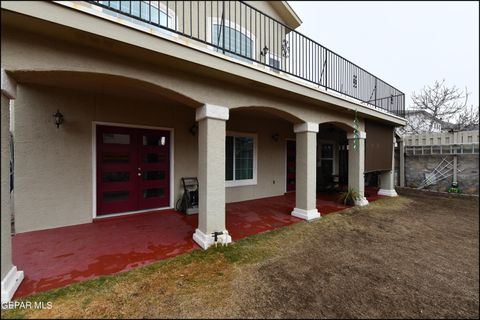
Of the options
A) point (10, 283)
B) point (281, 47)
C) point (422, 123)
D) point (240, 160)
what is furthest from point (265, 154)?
point (422, 123)

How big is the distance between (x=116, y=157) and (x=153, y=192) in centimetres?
117

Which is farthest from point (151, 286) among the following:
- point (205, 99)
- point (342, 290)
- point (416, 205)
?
point (416, 205)

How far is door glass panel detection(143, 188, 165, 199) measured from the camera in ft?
16.5

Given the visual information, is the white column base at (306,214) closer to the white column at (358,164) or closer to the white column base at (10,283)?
the white column at (358,164)

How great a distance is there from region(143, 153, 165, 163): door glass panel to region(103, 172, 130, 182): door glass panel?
52cm

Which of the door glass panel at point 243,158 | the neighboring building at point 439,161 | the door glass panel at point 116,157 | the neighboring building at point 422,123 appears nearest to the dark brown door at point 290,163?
the door glass panel at point 243,158

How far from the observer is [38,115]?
382 cm

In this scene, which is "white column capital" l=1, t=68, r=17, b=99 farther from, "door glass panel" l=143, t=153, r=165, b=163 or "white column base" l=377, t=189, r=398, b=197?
"white column base" l=377, t=189, r=398, b=197

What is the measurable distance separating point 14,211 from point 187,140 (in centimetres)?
347

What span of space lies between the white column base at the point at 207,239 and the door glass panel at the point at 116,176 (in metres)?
2.37

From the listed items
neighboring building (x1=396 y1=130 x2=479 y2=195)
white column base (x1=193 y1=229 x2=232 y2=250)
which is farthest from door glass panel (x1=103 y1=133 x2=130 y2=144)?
neighboring building (x1=396 y1=130 x2=479 y2=195)

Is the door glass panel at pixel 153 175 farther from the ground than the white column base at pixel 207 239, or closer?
farther from the ground

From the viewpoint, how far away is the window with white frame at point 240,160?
245 inches

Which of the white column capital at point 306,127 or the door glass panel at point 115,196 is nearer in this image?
the door glass panel at point 115,196
